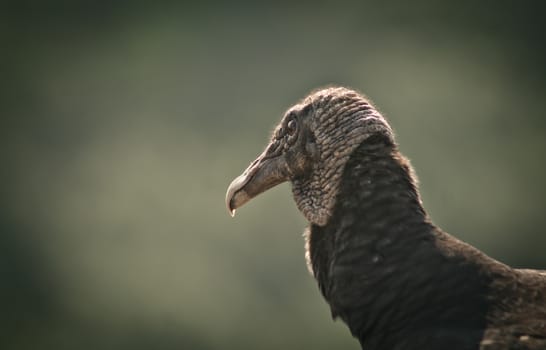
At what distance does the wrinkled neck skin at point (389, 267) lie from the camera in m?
2.87

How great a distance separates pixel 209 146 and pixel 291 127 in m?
5.33

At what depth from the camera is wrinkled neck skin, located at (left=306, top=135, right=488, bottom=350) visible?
287 cm

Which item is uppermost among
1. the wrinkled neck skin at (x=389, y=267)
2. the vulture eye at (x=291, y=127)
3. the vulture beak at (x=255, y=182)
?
the vulture eye at (x=291, y=127)

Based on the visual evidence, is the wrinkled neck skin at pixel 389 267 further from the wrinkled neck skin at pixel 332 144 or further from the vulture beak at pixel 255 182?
the vulture beak at pixel 255 182

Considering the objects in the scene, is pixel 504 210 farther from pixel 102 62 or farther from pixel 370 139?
pixel 370 139

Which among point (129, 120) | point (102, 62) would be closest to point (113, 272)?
point (129, 120)

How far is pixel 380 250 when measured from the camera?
310 cm

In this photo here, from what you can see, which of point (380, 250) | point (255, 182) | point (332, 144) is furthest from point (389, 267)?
point (255, 182)

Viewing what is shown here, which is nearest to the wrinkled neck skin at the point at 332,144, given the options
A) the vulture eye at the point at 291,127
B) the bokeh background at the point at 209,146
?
the vulture eye at the point at 291,127

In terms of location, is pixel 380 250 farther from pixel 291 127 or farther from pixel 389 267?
pixel 291 127

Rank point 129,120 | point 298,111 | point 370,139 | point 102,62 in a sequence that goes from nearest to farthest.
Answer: point 370,139, point 298,111, point 129,120, point 102,62

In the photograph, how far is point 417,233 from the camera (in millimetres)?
3080

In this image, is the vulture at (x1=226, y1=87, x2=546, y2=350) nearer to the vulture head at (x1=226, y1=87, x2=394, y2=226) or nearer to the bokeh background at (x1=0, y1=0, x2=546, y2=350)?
the vulture head at (x1=226, y1=87, x2=394, y2=226)

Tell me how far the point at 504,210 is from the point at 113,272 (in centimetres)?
452
